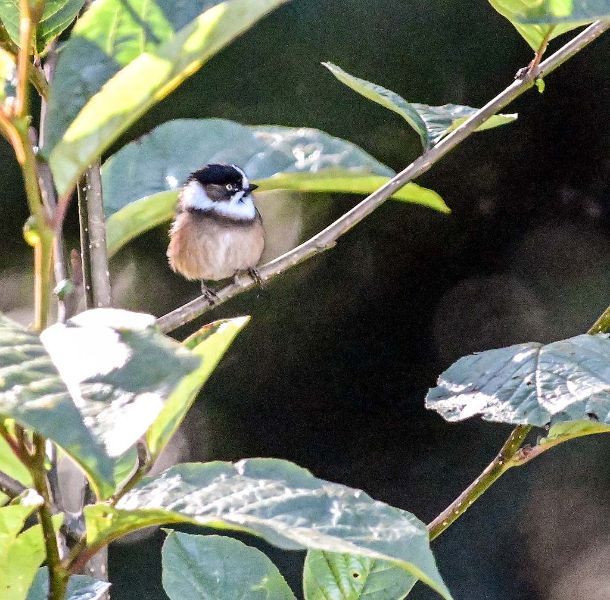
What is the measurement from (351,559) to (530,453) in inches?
9.6

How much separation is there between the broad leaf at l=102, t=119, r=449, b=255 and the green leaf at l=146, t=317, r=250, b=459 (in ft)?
1.18

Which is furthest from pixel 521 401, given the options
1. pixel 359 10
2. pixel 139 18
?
pixel 359 10

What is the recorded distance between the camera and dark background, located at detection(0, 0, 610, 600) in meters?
2.88

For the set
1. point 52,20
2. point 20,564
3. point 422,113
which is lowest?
point 20,564

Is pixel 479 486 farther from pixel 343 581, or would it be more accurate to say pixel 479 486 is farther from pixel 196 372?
pixel 196 372

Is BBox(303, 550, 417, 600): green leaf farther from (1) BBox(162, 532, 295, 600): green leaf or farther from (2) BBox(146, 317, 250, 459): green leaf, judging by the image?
(2) BBox(146, 317, 250, 459): green leaf

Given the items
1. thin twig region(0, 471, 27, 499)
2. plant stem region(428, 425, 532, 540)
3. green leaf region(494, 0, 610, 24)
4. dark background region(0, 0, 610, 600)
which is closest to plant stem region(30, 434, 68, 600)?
thin twig region(0, 471, 27, 499)

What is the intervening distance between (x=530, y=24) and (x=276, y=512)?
56cm

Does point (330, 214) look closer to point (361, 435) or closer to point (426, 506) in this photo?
point (361, 435)

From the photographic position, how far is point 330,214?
2.82 m

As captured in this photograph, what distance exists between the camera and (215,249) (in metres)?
3.10

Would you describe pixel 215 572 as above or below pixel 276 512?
below

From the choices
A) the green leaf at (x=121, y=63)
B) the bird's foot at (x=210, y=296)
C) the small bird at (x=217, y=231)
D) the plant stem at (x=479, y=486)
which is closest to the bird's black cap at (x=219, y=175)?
the small bird at (x=217, y=231)

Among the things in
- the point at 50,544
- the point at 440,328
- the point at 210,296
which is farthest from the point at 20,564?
the point at 440,328
